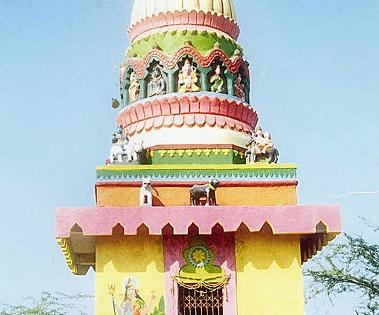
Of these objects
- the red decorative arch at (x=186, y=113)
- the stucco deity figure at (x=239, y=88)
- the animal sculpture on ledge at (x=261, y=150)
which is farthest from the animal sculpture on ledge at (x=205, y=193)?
the stucco deity figure at (x=239, y=88)

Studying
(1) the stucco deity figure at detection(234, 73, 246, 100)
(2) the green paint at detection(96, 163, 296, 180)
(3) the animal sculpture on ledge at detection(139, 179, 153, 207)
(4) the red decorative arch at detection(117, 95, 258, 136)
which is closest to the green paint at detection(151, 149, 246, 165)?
(4) the red decorative arch at detection(117, 95, 258, 136)

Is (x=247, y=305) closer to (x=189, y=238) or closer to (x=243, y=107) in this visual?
(x=189, y=238)

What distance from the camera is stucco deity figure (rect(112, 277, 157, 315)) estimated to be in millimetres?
12359

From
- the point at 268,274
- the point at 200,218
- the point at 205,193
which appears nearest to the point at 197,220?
the point at 200,218

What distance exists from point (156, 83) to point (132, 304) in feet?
16.3

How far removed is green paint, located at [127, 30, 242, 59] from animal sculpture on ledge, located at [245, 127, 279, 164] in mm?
2412

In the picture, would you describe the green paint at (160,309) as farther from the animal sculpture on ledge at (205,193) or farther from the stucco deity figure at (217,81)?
the stucco deity figure at (217,81)

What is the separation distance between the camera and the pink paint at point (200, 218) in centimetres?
1230

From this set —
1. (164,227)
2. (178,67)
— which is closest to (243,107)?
(178,67)

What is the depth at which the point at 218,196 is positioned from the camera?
13.3m

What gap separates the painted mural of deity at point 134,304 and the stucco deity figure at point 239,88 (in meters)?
5.15

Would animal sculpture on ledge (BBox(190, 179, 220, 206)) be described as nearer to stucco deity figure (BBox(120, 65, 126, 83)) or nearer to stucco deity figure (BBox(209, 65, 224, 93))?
stucco deity figure (BBox(209, 65, 224, 93))

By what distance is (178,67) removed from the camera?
15.4 meters

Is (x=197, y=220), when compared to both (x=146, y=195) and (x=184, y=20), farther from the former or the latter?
(x=184, y=20)
